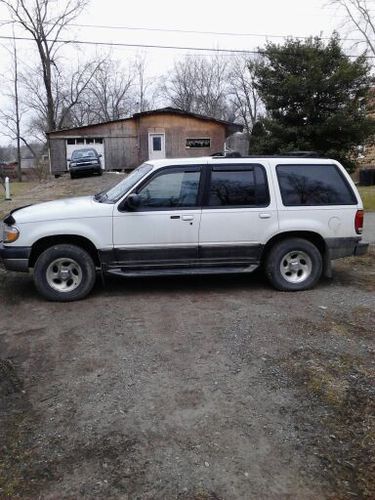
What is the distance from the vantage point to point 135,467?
2.89 metres

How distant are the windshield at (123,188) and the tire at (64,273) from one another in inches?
32.4

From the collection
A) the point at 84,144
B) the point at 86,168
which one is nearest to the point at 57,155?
the point at 84,144

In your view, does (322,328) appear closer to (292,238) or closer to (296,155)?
(292,238)

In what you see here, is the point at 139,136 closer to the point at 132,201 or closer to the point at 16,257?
the point at 132,201

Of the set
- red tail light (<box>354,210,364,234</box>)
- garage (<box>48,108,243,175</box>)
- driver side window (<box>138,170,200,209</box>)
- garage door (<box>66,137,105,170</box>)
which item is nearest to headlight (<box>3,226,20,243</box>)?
driver side window (<box>138,170,200,209</box>)

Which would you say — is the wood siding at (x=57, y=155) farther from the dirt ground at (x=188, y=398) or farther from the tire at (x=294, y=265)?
the tire at (x=294, y=265)

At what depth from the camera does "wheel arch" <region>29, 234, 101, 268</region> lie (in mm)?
6066

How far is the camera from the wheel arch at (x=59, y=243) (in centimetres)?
607

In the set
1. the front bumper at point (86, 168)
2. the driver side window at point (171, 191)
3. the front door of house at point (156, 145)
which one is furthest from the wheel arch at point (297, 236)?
the front door of house at point (156, 145)

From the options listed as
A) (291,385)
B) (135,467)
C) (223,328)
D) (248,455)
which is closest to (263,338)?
(223,328)

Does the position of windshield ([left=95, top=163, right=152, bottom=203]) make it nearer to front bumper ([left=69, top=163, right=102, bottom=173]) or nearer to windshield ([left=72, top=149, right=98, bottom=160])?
front bumper ([left=69, top=163, right=102, bottom=173])

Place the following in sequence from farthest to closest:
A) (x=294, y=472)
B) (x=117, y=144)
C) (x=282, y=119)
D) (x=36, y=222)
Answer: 1. (x=117, y=144)
2. (x=282, y=119)
3. (x=36, y=222)
4. (x=294, y=472)

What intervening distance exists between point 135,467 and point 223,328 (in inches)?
94.9

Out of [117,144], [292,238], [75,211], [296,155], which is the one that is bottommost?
[292,238]
